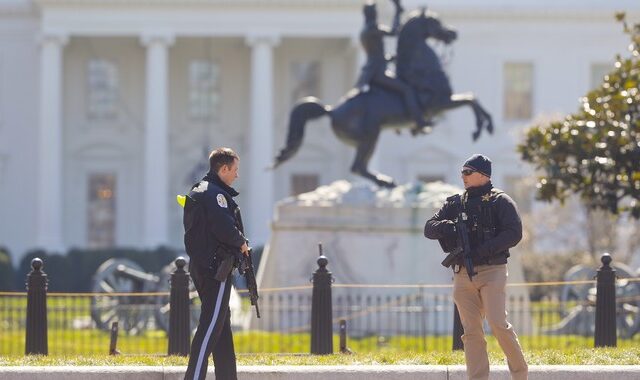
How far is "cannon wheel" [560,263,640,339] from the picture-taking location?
61.8 feet

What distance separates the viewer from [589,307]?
66.9 feet

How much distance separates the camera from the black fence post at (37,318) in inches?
511

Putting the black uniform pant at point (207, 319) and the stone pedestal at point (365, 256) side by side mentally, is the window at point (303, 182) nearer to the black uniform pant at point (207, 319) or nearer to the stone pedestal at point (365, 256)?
the stone pedestal at point (365, 256)

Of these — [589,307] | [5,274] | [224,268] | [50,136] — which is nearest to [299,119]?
[589,307]

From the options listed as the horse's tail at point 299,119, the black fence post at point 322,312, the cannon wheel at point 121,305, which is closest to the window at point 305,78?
the cannon wheel at point 121,305

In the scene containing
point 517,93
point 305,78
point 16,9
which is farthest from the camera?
point 305,78

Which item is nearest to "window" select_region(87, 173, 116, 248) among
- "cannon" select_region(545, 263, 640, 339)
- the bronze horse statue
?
"cannon" select_region(545, 263, 640, 339)

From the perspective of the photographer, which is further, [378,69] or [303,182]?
[303,182]

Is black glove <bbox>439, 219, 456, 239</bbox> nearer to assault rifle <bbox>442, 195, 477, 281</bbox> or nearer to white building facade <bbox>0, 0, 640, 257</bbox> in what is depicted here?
assault rifle <bbox>442, 195, 477, 281</bbox>

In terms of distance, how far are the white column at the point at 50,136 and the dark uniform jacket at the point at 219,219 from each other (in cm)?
3859

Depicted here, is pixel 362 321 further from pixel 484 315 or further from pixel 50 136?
pixel 50 136

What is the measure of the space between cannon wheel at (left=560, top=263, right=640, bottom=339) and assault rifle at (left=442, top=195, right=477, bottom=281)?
8.16 meters

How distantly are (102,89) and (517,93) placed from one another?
1447 centimetres

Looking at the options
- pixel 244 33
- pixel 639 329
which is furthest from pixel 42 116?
pixel 639 329
